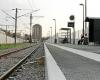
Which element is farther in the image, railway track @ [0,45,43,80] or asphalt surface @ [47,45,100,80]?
railway track @ [0,45,43,80]

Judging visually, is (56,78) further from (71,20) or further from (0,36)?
(71,20)

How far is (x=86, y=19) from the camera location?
3142 inches

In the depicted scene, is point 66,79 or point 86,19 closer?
point 66,79

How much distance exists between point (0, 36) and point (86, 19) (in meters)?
22.4

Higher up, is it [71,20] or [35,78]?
[71,20]

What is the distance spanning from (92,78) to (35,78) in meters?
2.39

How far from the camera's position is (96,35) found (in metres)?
75.7

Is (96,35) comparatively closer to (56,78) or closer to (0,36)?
A: (0,36)

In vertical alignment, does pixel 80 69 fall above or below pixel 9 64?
above

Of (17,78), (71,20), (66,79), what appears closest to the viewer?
(66,79)

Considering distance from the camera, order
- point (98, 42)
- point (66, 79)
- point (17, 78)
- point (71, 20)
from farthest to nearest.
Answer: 1. point (71, 20)
2. point (98, 42)
3. point (17, 78)
4. point (66, 79)

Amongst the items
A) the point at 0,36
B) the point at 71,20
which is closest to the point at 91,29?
the point at 0,36

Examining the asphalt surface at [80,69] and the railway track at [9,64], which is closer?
the asphalt surface at [80,69]

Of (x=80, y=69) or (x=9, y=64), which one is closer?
(x=80, y=69)
